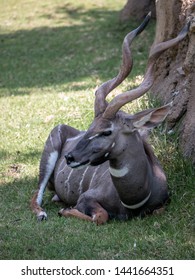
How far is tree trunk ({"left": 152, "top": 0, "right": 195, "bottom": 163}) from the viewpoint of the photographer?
6.70m

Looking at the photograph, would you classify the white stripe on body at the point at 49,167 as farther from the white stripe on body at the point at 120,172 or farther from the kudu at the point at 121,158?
the white stripe on body at the point at 120,172

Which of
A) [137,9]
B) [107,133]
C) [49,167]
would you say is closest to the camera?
[107,133]

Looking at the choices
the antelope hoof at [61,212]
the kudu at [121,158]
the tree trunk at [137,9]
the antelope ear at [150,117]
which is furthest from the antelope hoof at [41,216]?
the tree trunk at [137,9]

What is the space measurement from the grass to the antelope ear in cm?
73

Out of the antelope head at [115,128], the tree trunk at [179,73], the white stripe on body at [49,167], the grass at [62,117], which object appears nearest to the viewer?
the grass at [62,117]

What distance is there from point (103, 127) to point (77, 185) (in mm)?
1257

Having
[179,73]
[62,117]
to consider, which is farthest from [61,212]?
[62,117]

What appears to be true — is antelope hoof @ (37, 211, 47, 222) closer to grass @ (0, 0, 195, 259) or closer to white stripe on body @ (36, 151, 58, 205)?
grass @ (0, 0, 195, 259)

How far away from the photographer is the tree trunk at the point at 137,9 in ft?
49.7

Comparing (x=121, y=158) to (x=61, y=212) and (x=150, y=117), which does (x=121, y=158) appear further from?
(x=61, y=212)

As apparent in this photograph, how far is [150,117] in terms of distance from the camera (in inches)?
220

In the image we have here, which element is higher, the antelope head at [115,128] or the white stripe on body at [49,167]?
the antelope head at [115,128]

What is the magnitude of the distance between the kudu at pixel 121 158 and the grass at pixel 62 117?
0.15 metres

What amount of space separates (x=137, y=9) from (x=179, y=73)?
832 cm
